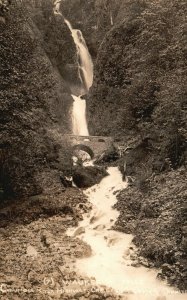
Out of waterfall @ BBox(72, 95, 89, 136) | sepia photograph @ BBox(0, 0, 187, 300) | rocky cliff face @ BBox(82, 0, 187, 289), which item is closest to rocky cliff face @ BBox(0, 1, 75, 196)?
sepia photograph @ BBox(0, 0, 187, 300)

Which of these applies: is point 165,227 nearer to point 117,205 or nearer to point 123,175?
point 117,205

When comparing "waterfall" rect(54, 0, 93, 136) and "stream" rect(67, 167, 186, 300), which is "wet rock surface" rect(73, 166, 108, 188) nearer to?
"stream" rect(67, 167, 186, 300)

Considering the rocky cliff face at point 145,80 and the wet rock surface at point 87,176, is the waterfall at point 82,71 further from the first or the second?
the wet rock surface at point 87,176

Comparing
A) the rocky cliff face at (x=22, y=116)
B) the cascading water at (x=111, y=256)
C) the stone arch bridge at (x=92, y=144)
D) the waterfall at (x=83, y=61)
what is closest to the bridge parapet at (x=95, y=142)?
the stone arch bridge at (x=92, y=144)

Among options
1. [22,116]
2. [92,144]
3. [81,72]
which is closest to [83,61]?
[81,72]

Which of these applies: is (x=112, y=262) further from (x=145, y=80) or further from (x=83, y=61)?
(x=83, y=61)

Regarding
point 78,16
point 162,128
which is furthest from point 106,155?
point 78,16
